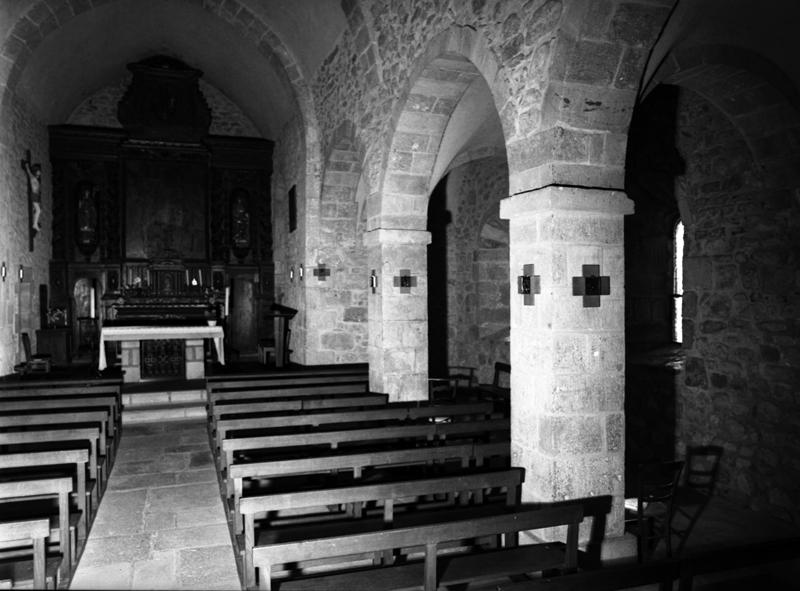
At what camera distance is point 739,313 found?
263 inches

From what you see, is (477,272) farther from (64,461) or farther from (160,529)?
(64,461)

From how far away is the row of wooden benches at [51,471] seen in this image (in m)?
3.33

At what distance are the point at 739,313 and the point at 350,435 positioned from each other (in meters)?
4.65

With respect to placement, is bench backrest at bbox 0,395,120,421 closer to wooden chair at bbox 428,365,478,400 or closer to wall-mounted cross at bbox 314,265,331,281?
wooden chair at bbox 428,365,478,400

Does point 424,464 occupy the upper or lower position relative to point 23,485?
lower

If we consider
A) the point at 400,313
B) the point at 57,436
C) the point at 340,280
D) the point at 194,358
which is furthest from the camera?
the point at 340,280

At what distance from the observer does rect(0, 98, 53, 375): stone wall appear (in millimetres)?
9117

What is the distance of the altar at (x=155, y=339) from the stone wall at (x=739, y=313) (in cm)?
717

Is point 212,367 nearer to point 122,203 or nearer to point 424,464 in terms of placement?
point 122,203

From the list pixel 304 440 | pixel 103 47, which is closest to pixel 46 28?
pixel 103 47

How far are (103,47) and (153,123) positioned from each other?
6.22 feet

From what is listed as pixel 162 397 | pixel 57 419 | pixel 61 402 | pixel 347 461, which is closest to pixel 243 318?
pixel 162 397

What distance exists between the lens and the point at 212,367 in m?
11.1

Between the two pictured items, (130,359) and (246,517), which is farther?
(130,359)
